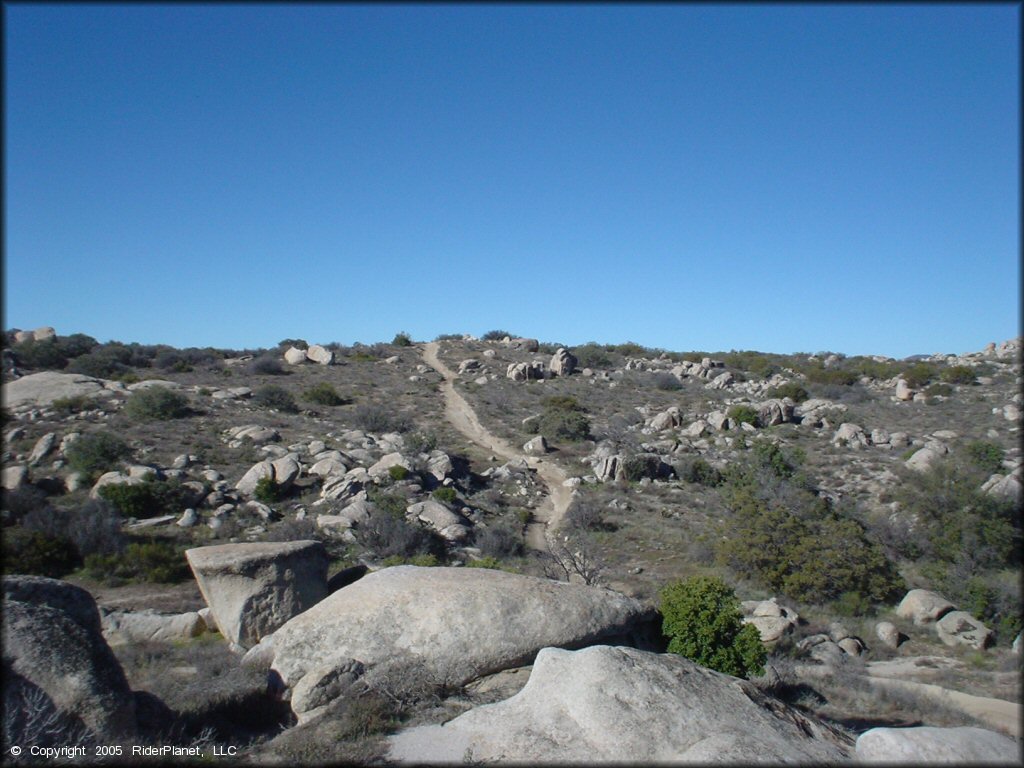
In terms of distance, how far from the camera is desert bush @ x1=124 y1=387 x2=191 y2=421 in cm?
2288

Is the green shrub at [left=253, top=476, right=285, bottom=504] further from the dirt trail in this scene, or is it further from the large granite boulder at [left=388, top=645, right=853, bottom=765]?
the large granite boulder at [left=388, top=645, right=853, bottom=765]

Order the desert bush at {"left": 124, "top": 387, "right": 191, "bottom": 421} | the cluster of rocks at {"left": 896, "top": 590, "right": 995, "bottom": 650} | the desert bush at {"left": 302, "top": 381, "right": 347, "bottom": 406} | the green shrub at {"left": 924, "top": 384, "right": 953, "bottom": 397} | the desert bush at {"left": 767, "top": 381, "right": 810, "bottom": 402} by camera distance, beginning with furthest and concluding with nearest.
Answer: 1. the desert bush at {"left": 767, "top": 381, "right": 810, "bottom": 402}
2. the green shrub at {"left": 924, "top": 384, "right": 953, "bottom": 397}
3. the desert bush at {"left": 302, "top": 381, "right": 347, "bottom": 406}
4. the desert bush at {"left": 124, "top": 387, "right": 191, "bottom": 421}
5. the cluster of rocks at {"left": 896, "top": 590, "right": 995, "bottom": 650}

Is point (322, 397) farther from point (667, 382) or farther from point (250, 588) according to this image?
point (250, 588)

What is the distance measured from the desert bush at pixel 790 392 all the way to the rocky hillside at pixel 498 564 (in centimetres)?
17

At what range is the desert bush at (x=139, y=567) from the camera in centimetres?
1288

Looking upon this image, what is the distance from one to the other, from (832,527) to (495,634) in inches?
441

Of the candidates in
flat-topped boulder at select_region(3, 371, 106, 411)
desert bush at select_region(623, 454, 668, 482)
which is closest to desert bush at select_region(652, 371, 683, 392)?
desert bush at select_region(623, 454, 668, 482)

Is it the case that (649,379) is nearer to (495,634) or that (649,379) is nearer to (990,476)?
(990,476)

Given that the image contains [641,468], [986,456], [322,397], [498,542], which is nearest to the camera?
[498,542]

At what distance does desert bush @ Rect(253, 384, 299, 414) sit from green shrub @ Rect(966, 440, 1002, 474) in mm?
26567

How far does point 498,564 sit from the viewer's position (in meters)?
14.0

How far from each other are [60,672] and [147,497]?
11.5 m

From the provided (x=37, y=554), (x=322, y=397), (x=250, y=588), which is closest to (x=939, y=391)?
(x=322, y=397)

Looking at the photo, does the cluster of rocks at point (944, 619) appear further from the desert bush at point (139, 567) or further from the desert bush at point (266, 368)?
the desert bush at point (266, 368)
